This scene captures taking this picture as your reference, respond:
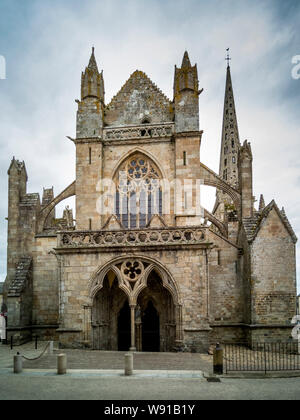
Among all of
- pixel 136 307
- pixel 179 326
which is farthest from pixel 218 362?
pixel 136 307

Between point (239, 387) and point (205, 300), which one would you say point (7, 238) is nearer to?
point (205, 300)

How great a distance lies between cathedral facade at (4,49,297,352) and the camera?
15344 millimetres

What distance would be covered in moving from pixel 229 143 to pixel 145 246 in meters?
35.6

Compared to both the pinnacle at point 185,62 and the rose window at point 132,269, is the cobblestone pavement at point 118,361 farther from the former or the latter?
the pinnacle at point 185,62

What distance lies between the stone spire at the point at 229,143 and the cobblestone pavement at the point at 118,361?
34377 millimetres

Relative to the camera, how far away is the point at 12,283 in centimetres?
1967

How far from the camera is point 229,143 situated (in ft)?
158

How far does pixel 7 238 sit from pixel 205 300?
39.6ft

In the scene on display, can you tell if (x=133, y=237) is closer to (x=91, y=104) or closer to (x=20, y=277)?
(x=20, y=277)

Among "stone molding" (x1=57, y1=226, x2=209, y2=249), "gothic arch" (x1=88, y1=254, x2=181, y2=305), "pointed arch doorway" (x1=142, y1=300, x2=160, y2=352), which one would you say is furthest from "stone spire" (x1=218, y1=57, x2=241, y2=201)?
"gothic arch" (x1=88, y1=254, x2=181, y2=305)

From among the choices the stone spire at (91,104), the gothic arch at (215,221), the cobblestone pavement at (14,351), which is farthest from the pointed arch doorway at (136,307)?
the stone spire at (91,104)

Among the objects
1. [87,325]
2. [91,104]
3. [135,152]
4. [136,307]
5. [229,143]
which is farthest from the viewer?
[229,143]

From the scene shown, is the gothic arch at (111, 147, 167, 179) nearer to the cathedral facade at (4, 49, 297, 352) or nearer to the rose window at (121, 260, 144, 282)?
the cathedral facade at (4, 49, 297, 352)
